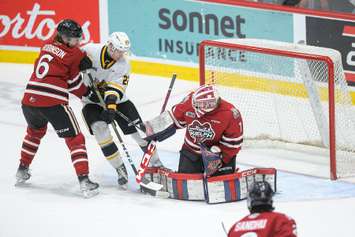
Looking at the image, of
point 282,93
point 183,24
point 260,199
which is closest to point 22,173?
point 282,93

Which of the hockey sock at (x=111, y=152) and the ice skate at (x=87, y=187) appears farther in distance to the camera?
the hockey sock at (x=111, y=152)

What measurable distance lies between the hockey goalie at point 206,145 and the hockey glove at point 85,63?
1.82ft

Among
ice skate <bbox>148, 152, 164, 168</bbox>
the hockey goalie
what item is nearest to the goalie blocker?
the hockey goalie

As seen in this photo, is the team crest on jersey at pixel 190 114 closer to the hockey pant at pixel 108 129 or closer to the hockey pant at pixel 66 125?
the hockey pant at pixel 108 129

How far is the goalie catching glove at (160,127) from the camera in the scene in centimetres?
631

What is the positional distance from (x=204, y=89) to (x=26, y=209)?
1.30m

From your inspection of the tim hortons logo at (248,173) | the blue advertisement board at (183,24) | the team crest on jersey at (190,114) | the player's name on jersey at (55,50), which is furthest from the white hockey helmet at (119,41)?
the blue advertisement board at (183,24)

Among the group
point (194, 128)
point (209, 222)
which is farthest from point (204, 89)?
point (209, 222)

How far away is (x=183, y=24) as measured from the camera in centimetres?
856

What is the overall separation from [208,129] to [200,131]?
5cm

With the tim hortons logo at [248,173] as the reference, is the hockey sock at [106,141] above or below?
above

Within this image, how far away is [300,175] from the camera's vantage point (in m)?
6.75

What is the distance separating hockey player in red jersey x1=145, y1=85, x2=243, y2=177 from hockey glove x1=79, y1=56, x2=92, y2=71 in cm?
56

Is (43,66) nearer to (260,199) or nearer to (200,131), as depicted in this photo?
(200,131)
